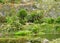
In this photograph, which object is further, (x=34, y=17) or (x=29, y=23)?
(x=34, y=17)

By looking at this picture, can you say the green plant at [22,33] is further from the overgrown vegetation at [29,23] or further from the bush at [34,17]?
the bush at [34,17]

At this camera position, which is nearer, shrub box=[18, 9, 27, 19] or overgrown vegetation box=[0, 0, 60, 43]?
overgrown vegetation box=[0, 0, 60, 43]

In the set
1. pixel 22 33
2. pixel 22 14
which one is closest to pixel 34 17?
pixel 22 14

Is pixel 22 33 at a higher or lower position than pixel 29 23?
higher

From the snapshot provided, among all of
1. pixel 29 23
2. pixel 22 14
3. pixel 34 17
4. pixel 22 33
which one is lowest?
pixel 29 23

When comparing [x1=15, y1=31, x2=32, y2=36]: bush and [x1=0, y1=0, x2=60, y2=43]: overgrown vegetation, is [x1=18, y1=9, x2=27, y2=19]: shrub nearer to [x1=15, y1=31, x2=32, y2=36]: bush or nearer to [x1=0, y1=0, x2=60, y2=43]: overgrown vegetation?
[x1=0, y1=0, x2=60, y2=43]: overgrown vegetation

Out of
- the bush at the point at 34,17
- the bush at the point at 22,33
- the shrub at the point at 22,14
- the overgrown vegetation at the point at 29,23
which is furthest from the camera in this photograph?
the shrub at the point at 22,14

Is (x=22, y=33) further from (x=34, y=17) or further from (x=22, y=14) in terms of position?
(x=22, y=14)

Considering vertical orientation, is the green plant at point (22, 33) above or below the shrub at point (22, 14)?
above

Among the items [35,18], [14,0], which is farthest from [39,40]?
[14,0]

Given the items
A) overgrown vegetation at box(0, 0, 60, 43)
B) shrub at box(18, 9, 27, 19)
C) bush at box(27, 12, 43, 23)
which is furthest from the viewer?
shrub at box(18, 9, 27, 19)

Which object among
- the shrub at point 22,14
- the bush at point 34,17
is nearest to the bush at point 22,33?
the bush at point 34,17

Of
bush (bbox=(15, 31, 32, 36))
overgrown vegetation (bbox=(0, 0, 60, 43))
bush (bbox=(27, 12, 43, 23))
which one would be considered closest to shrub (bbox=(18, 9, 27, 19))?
overgrown vegetation (bbox=(0, 0, 60, 43))

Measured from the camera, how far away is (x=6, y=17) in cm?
2830
